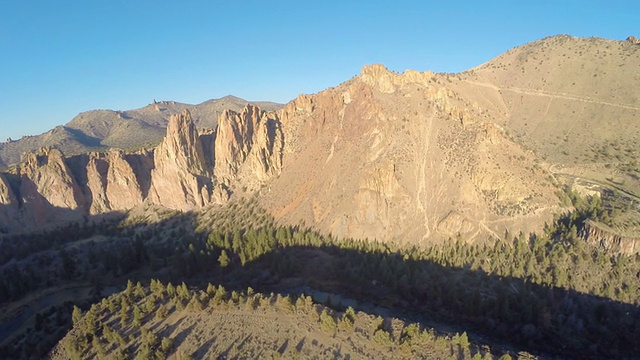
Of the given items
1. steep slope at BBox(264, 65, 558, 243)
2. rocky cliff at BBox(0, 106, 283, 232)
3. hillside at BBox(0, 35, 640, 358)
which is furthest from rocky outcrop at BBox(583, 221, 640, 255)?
rocky cliff at BBox(0, 106, 283, 232)

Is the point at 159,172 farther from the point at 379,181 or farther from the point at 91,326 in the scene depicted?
the point at 91,326

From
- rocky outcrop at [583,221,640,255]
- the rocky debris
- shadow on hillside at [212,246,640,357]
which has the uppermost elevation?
the rocky debris

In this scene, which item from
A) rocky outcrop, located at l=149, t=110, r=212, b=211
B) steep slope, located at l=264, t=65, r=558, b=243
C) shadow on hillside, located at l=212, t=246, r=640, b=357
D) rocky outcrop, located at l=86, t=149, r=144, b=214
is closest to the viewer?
shadow on hillside, located at l=212, t=246, r=640, b=357

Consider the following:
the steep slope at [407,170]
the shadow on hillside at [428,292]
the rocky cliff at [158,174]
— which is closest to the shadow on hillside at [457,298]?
the shadow on hillside at [428,292]

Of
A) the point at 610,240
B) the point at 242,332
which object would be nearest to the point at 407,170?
the point at 610,240

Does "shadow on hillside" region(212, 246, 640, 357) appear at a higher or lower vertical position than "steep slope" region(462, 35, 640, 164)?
lower

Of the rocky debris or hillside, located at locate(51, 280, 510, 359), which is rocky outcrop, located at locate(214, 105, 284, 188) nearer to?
hillside, located at locate(51, 280, 510, 359)

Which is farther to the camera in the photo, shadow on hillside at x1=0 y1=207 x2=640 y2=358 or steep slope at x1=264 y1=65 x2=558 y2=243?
steep slope at x1=264 y1=65 x2=558 y2=243
